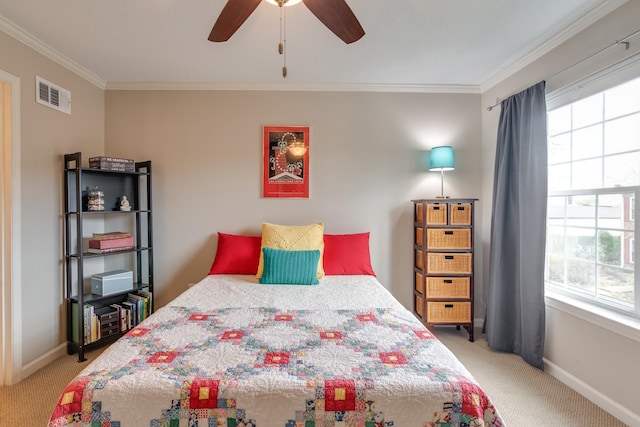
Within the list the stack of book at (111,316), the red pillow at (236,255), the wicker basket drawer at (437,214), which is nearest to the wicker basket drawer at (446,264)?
the wicker basket drawer at (437,214)

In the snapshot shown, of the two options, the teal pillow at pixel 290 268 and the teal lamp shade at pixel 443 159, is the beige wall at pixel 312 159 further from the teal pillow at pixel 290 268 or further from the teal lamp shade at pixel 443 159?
the teal pillow at pixel 290 268

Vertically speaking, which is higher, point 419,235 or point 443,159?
point 443,159

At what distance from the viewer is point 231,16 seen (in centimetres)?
145

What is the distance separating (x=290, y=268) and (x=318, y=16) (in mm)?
1720

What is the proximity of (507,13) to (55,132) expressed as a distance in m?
3.53

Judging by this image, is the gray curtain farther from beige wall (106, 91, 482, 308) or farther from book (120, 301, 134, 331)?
book (120, 301, 134, 331)

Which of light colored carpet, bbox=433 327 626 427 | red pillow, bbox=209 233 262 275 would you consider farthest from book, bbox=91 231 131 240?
light colored carpet, bbox=433 327 626 427

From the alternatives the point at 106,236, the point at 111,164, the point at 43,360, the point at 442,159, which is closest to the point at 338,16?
the point at 442,159

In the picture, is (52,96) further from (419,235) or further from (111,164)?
(419,235)

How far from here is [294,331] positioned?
1.50 m

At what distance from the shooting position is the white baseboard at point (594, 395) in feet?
5.54

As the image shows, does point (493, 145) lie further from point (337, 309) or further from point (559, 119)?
point (337, 309)

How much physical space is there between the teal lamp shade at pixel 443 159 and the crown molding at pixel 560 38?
2.60 feet

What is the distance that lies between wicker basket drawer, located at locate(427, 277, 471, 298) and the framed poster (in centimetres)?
149
